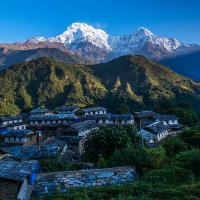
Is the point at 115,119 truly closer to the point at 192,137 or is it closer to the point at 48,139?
the point at 48,139

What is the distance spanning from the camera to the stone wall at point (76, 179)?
13398 millimetres

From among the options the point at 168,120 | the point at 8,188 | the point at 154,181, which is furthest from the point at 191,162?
the point at 168,120

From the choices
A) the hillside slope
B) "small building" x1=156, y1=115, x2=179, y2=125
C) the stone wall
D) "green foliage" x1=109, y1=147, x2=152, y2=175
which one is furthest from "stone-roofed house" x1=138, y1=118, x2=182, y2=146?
the hillside slope

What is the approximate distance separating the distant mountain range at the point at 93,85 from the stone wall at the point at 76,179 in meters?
98.5

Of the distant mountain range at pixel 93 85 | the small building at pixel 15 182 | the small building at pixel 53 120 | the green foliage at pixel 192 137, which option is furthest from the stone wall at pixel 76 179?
the distant mountain range at pixel 93 85

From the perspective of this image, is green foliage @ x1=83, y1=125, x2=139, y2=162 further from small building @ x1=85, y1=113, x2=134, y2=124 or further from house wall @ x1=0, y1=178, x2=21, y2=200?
small building @ x1=85, y1=113, x2=134, y2=124

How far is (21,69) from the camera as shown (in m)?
180

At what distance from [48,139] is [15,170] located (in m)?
41.6

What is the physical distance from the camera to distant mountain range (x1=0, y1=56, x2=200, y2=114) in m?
129

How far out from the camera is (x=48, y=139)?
54.6 meters

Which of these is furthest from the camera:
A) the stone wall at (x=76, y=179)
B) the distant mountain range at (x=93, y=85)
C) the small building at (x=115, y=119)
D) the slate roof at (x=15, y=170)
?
the distant mountain range at (x=93, y=85)

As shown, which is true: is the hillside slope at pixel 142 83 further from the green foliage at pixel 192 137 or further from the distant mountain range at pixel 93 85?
the green foliage at pixel 192 137

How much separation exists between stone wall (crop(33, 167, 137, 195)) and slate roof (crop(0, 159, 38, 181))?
2.31ft

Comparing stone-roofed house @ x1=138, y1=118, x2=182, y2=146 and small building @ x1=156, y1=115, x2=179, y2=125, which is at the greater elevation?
small building @ x1=156, y1=115, x2=179, y2=125
